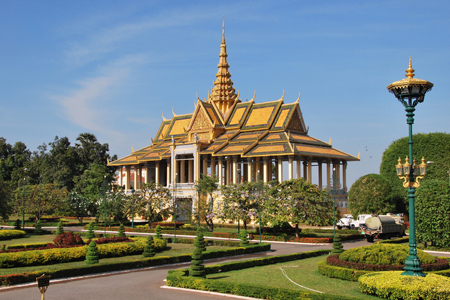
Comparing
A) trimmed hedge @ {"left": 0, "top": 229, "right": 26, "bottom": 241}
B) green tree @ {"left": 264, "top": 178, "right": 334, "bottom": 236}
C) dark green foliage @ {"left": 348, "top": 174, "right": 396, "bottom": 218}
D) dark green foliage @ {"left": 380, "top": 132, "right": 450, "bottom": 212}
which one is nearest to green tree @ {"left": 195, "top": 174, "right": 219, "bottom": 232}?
green tree @ {"left": 264, "top": 178, "right": 334, "bottom": 236}

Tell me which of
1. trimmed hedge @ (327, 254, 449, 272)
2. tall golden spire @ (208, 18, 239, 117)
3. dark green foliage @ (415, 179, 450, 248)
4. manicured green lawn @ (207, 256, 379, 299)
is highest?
tall golden spire @ (208, 18, 239, 117)

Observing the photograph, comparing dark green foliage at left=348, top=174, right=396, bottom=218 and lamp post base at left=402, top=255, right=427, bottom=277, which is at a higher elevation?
dark green foliage at left=348, top=174, right=396, bottom=218

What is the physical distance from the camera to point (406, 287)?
14414 millimetres

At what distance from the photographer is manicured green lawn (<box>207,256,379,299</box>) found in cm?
1697

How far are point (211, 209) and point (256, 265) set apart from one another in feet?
65.4

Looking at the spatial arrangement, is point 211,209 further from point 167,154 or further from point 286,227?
point 167,154

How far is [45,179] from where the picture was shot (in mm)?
80688

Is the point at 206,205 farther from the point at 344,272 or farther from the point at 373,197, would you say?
the point at 344,272

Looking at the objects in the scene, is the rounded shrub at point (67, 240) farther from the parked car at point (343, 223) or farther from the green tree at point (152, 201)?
the parked car at point (343, 223)

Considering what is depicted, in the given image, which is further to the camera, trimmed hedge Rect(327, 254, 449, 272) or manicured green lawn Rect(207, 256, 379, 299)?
trimmed hedge Rect(327, 254, 449, 272)

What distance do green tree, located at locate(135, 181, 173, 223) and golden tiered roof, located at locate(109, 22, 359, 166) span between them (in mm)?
9703

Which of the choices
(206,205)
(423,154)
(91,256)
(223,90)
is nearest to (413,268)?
(91,256)

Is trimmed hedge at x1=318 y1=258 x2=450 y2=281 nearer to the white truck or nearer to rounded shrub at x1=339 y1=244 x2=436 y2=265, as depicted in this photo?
rounded shrub at x1=339 y1=244 x2=436 y2=265

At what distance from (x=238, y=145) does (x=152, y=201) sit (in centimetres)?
1330
